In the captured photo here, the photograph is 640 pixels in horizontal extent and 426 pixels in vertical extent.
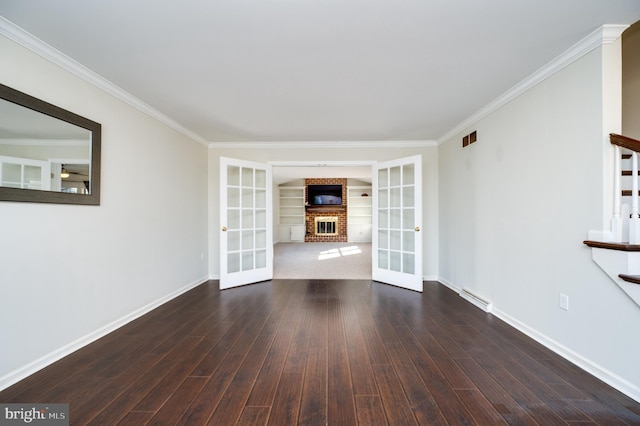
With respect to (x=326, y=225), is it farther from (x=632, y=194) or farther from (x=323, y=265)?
(x=632, y=194)

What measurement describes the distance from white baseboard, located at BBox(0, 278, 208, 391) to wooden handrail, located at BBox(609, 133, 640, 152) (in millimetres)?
Answer: 4122

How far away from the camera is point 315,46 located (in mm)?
1849

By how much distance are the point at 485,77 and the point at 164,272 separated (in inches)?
157

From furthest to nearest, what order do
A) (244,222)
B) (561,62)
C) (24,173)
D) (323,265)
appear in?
(323,265), (244,222), (561,62), (24,173)

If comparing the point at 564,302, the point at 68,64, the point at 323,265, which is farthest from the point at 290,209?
the point at 564,302

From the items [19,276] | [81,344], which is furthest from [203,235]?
[19,276]

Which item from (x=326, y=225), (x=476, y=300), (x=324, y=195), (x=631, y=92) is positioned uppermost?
(x=631, y=92)

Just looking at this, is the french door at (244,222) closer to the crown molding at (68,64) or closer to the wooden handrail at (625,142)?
the crown molding at (68,64)

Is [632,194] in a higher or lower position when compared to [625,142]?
lower

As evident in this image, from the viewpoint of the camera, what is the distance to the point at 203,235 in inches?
163

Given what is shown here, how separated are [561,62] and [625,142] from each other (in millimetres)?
811
